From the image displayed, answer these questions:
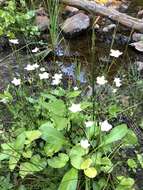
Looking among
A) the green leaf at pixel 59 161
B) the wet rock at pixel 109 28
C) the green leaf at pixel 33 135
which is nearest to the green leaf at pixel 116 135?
the green leaf at pixel 59 161

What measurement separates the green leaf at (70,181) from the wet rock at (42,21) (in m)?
2.91

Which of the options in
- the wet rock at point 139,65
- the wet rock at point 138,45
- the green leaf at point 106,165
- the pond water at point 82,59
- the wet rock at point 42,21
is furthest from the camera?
the wet rock at point 42,21

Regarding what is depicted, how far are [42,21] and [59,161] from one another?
3007 millimetres

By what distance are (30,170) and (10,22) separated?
2.58 metres

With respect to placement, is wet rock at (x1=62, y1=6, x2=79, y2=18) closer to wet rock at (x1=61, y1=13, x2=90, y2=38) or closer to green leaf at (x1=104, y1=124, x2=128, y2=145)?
wet rock at (x1=61, y1=13, x2=90, y2=38)

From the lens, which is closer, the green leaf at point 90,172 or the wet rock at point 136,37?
the green leaf at point 90,172

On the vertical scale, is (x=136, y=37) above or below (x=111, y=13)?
below

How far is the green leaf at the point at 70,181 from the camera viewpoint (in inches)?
93.4

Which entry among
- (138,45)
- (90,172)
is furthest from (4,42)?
(90,172)

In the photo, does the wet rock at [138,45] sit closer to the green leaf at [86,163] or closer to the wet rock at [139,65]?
the wet rock at [139,65]

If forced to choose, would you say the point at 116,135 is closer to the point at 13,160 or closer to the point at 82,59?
the point at 13,160

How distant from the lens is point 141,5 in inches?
232

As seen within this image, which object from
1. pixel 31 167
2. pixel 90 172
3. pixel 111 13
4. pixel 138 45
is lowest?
pixel 138 45

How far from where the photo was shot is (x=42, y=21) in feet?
17.0
